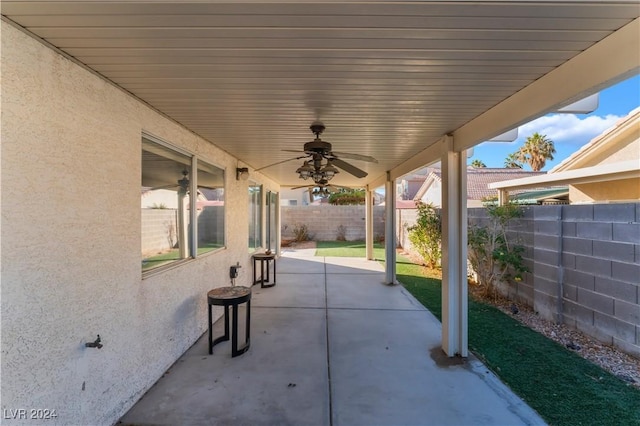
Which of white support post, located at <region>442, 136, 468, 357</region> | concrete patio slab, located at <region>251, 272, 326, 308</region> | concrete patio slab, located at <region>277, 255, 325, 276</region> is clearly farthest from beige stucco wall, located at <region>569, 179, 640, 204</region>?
concrete patio slab, located at <region>277, 255, 325, 276</region>

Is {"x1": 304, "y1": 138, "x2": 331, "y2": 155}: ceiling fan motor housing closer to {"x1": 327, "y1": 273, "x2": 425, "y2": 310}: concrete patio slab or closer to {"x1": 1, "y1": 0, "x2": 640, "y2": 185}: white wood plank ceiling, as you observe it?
{"x1": 1, "y1": 0, "x2": 640, "y2": 185}: white wood plank ceiling

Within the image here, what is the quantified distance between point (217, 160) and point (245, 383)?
309 centimetres

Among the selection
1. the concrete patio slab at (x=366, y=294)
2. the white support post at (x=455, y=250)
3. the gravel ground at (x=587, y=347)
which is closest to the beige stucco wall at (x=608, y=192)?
the gravel ground at (x=587, y=347)

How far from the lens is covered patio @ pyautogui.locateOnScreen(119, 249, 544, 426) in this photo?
2.48 meters

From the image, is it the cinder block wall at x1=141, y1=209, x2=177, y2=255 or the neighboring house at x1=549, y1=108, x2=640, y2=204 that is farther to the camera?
the neighboring house at x1=549, y1=108, x2=640, y2=204

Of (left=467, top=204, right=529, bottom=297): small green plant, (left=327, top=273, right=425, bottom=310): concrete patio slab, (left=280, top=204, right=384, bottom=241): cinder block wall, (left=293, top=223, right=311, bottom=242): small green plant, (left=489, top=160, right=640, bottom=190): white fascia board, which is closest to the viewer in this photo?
(left=489, top=160, right=640, bottom=190): white fascia board

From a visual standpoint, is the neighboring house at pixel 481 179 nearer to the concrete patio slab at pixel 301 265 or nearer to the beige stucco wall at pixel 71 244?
the concrete patio slab at pixel 301 265

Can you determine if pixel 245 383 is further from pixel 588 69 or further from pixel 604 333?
pixel 604 333

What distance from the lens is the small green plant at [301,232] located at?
15042mm

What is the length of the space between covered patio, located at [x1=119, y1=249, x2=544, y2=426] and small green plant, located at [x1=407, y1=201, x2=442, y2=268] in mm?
3755

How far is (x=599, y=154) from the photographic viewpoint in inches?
288

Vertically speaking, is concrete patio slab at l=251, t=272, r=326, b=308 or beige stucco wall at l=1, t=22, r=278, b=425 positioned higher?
beige stucco wall at l=1, t=22, r=278, b=425

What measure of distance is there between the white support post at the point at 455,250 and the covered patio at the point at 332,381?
26 cm

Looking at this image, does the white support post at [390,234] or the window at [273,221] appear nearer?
the white support post at [390,234]
